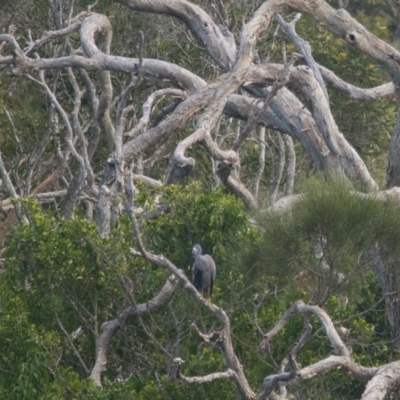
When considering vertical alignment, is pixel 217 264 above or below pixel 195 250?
below

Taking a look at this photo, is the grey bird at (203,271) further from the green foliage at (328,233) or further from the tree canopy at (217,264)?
the green foliage at (328,233)

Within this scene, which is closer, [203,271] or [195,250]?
[203,271]

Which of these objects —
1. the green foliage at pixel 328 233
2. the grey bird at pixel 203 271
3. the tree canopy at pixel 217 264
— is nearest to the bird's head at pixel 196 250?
the grey bird at pixel 203 271

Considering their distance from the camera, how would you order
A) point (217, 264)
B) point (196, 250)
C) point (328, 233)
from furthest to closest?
point (217, 264)
point (196, 250)
point (328, 233)

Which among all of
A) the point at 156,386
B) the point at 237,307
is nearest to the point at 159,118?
the point at 237,307

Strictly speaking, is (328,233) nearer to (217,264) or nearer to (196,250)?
(196,250)

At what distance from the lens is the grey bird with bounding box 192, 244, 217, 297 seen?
8.90m

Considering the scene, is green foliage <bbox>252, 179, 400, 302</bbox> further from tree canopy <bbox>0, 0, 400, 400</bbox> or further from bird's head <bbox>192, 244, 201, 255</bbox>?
bird's head <bbox>192, 244, 201, 255</bbox>

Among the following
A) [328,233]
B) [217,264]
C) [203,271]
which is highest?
[328,233]

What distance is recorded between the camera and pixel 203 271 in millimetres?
8898

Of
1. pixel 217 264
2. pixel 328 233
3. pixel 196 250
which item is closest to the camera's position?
pixel 328 233

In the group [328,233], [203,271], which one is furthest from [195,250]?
[328,233]

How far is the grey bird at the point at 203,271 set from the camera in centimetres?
890

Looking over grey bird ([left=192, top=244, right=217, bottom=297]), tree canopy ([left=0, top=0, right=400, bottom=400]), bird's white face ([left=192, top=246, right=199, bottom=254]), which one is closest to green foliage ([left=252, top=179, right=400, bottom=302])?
tree canopy ([left=0, top=0, right=400, bottom=400])
